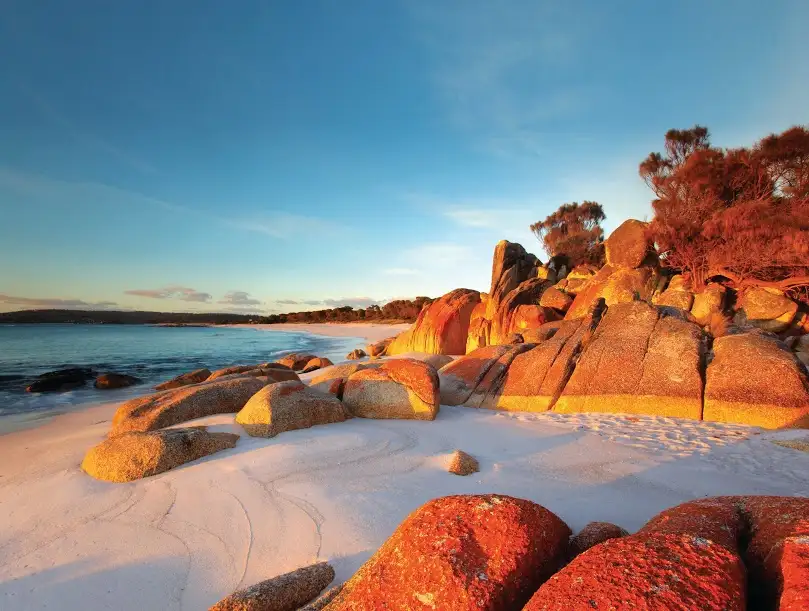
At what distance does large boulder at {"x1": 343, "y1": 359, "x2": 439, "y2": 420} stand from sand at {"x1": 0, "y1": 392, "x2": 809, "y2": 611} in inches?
19.5

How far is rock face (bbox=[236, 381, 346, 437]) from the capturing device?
6.82m

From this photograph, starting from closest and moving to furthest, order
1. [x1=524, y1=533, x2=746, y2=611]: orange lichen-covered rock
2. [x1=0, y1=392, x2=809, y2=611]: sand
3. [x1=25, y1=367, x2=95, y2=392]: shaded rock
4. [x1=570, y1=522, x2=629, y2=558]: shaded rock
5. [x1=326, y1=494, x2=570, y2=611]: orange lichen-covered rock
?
1. [x1=524, y1=533, x2=746, y2=611]: orange lichen-covered rock
2. [x1=326, y1=494, x2=570, y2=611]: orange lichen-covered rock
3. [x1=570, y1=522, x2=629, y2=558]: shaded rock
4. [x1=0, y1=392, x2=809, y2=611]: sand
5. [x1=25, y1=367, x2=95, y2=392]: shaded rock

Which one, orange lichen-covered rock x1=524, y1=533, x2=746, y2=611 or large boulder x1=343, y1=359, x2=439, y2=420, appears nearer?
orange lichen-covered rock x1=524, y1=533, x2=746, y2=611

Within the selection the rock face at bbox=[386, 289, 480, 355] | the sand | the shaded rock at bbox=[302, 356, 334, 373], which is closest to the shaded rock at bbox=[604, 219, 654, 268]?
the rock face at bbox=[386, 289, 480, 355]

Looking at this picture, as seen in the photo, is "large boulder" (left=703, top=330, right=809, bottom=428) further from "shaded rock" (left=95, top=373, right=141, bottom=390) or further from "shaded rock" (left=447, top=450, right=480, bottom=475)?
"shaded rock" (left=95, top=373, right=141, bottom=390)

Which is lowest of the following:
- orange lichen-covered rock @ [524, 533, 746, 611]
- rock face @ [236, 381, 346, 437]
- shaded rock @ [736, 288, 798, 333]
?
rock face @ [236, 381, 346, 437]

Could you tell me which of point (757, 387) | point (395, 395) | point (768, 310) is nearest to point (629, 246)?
point (768, 310)

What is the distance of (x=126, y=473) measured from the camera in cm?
542

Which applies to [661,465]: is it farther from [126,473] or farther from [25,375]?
[25,375]

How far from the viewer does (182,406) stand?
315 inches

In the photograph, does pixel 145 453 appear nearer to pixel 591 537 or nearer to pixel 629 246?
pixel 591 537

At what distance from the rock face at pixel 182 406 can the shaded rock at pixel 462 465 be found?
16.8 ft

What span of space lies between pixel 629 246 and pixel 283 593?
17.9m

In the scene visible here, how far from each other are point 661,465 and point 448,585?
15.7 feet
